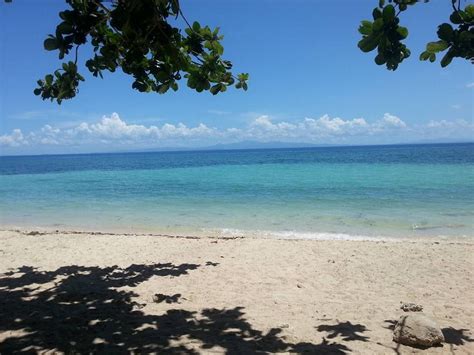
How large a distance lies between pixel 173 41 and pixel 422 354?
166 inches

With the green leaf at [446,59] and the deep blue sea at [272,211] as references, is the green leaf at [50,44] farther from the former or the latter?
the deep blue sea at [272,211]

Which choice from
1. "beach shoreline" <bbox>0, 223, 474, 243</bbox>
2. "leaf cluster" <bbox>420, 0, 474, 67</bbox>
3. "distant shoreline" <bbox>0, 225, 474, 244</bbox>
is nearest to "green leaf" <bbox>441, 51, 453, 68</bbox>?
"leaf cluster" <bbox>420, 0, 474, 67</bbox>

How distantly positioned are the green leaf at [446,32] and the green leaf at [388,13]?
1.08 feet

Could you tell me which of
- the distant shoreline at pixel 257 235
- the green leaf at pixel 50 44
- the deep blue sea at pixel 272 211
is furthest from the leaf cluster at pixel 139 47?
the deep blue sea at pixel 272 211

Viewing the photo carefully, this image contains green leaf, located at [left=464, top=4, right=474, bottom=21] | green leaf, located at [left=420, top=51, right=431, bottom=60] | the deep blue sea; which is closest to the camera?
green leaf, located at [left=464, top=4, right=474, bottom=21]

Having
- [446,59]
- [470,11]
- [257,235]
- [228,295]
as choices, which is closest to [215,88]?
[446,59]

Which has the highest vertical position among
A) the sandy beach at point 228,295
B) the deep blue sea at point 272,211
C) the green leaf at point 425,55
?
the green leaf at point 425,55

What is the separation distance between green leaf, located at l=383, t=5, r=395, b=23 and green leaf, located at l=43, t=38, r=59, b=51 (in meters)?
2.80

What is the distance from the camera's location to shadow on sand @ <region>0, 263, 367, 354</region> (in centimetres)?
446

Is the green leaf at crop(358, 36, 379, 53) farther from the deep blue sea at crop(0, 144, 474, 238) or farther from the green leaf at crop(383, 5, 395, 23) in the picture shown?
Answer: the deep blue sea at crop(0, 144, 474, 238)

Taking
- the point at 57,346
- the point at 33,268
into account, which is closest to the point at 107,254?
the point at 33,268

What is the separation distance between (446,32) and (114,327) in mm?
4643

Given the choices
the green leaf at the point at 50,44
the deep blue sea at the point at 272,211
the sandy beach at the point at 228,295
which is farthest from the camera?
the deep blue sea at the point at 272,211

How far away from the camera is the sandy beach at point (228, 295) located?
15.4ft
